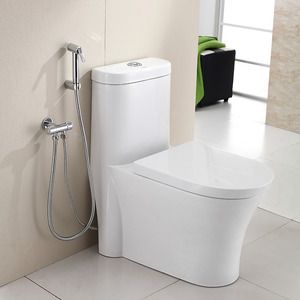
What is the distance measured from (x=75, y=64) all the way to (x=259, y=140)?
1999 millimetres

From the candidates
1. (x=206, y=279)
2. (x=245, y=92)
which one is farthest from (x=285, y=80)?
(x=206, y=279)

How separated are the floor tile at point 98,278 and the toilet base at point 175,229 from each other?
54mm

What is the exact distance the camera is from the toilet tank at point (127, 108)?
2646 millimetres

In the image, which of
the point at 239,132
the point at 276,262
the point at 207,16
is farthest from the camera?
the point at 207,16

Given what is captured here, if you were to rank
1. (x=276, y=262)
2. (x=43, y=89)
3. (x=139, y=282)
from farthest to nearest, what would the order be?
(x=276, y=262) → (x=139, y=282) → (x=43, y=89)

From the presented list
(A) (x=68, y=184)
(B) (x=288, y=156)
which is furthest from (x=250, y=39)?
(A) (x=68, y=184)

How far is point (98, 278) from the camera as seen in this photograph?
269 centimetres

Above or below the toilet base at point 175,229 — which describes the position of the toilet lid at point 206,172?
above

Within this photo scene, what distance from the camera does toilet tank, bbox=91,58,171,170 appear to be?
2.65m

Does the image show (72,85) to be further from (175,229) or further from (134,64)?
(175,229)

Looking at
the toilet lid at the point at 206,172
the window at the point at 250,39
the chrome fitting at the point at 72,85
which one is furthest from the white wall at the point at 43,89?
the window at the point at 250,39

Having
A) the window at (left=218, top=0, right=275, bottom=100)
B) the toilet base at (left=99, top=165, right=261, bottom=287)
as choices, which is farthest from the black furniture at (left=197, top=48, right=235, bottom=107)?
the toilet base at (left=99, top=165, right=261, bottom=287)

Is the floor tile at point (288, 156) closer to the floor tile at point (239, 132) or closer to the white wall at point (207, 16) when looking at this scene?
the floor tile at point (239, 132)

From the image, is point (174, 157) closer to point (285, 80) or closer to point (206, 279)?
point (206, 279)
